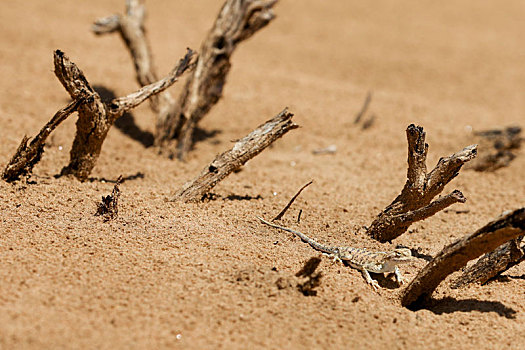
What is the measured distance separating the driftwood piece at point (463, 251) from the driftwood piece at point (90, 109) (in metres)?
2.75

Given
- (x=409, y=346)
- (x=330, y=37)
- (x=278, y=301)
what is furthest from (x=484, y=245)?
(x=330, y=37)

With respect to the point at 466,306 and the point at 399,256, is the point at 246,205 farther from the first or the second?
the point at 466,306

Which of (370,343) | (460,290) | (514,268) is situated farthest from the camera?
(514,268)

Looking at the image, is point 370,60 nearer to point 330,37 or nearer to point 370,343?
point 330,37

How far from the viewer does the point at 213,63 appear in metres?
5.99

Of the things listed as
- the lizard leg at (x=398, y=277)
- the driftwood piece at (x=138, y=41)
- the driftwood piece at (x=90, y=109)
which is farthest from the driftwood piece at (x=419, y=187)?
the driftwood piece at (x=138, y=41)

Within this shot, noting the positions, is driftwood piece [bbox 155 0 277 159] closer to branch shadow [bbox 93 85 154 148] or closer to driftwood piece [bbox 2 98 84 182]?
branch shadow [bbox 93 85 154 148]

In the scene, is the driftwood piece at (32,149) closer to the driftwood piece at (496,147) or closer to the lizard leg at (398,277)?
the lizard leg at (398,277)

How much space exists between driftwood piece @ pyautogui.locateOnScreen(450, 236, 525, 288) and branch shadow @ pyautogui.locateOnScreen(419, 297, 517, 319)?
6.7 inches

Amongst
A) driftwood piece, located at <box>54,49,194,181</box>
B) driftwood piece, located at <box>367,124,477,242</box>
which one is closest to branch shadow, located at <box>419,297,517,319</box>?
driftwood piece, located at <box>367,124,477,242</box>

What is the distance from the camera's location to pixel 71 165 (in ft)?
16.0

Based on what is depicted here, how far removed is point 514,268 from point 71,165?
3841mm

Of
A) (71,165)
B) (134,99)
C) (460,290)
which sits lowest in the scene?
(460,290)

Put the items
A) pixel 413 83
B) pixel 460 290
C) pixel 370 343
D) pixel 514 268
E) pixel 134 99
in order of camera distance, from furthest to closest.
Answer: pixel 413 83
pixel 134 99
pixel 514 268
pixel 460 290
pixel 370 343
